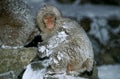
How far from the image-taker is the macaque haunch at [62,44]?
5.17 meters

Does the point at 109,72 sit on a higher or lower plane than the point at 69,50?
lower

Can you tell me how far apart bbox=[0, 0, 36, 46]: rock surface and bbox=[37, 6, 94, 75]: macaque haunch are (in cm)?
33

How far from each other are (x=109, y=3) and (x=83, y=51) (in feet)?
30.2

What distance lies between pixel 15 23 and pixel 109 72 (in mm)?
5288

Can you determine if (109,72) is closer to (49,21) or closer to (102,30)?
(102,30)

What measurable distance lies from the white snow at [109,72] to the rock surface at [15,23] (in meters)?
4.48

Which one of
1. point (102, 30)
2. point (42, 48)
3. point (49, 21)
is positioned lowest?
point (102, 30)

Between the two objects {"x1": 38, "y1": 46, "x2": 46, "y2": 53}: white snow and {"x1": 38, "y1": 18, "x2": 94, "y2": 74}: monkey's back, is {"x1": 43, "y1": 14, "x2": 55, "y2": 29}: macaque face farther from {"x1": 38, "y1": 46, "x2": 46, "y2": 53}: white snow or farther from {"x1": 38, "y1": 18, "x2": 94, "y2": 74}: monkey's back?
{"x1": 38, "y1": 46, "x2": 46, "y2": 53}: white snow

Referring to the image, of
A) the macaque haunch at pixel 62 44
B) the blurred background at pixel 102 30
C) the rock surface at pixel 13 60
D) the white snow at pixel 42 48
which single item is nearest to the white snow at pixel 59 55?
the macaque haunch at pixel 62 44

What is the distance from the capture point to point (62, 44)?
5219 millimetres

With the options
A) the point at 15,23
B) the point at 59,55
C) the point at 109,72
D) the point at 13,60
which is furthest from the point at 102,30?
the point at 59,55

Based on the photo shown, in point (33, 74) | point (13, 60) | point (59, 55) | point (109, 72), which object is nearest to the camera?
point (59, 55)

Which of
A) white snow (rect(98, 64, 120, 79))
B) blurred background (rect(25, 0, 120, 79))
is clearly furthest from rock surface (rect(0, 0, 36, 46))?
blurred background (rect(25, 0, 120, 79))

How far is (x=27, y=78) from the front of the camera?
5324 mm
